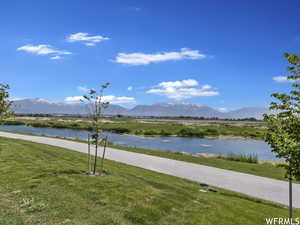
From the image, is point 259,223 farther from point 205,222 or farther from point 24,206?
point 24,206

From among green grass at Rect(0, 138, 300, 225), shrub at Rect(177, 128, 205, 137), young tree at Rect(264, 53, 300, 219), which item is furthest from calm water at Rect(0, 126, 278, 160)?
young tree at Rect(264, 53, 300, 219)

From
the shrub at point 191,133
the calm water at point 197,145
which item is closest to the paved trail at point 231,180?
the calm water at point 197,145

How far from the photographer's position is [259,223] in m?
6.58

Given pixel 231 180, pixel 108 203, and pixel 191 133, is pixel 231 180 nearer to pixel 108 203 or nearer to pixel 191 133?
pixel 108 203

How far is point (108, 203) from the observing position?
261 inches

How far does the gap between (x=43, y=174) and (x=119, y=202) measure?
4.03 metres

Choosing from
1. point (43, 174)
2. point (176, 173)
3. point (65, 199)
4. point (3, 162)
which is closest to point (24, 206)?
point (65, 199)

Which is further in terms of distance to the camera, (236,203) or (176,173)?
(176,173)

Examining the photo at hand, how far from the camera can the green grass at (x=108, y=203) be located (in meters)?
5.70

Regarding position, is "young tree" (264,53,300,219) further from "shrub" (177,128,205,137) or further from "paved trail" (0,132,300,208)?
"shrub" (177,128,205,137)

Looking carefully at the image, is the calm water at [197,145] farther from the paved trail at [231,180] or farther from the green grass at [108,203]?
the green grass at [108,203]

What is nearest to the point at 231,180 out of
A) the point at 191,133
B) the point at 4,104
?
the point at 4,104

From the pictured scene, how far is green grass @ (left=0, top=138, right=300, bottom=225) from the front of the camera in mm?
5703

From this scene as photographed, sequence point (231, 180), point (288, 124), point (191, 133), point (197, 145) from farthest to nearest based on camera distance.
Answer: point (191, 133) → point (197, 145) → point (231, 180) → point (288, 124)
